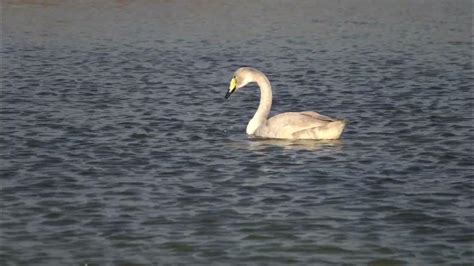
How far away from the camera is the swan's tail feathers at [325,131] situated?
17312mm

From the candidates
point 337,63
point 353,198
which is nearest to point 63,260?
point 353,198

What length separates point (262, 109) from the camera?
62.1 ft

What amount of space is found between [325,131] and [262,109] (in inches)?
71.3

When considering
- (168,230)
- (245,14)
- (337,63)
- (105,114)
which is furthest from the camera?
(245,14)

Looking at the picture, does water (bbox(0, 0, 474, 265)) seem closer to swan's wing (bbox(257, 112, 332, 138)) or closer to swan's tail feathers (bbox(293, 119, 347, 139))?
swan's tail feathers (bbox(293, 119, 347, 139))

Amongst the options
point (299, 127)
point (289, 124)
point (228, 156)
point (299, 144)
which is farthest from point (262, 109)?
point (228, 156)

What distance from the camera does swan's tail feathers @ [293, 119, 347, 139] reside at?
17.3 metres

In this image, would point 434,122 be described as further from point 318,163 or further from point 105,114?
point 105,114

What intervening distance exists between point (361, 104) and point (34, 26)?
66.1ft

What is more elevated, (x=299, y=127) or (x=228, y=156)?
(x=299, y=127)

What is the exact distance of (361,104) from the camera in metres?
22.2

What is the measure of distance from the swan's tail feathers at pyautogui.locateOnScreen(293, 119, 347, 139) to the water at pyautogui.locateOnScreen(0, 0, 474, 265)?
0.14 m

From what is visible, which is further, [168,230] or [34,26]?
[34,26]

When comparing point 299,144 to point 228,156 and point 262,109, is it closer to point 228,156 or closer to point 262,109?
point 228,156
